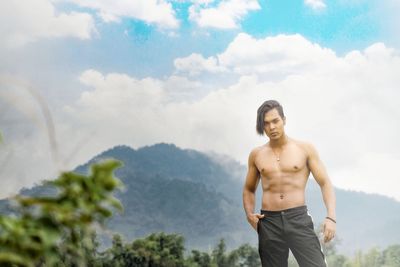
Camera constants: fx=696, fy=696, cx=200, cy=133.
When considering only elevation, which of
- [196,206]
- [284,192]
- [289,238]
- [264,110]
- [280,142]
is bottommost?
[289,238]

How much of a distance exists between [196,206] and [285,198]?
4131 cm

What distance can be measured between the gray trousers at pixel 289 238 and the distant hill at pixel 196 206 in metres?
35.0

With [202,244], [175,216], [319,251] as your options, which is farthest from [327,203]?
[175,216]

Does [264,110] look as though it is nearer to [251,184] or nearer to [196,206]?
[251,184]

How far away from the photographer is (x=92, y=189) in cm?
120

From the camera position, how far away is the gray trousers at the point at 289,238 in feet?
13.7

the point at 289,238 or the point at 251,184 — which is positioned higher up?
the point at 251,184

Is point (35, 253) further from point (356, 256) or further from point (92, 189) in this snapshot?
point (356, 256)

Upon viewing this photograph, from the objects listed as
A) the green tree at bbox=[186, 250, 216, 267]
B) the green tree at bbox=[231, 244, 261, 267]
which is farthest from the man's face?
the green tree at bbox=[231, 244, 261, 267]

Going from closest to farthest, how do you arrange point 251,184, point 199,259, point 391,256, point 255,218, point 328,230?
1. point 328,230
2. point 255,218
3. point 251,184
4. point 199,259
5. point 391,256

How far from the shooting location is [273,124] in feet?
13.9

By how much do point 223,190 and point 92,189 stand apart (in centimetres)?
4872

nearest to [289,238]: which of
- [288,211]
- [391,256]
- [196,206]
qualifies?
[288,211]

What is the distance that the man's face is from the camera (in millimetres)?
4211
